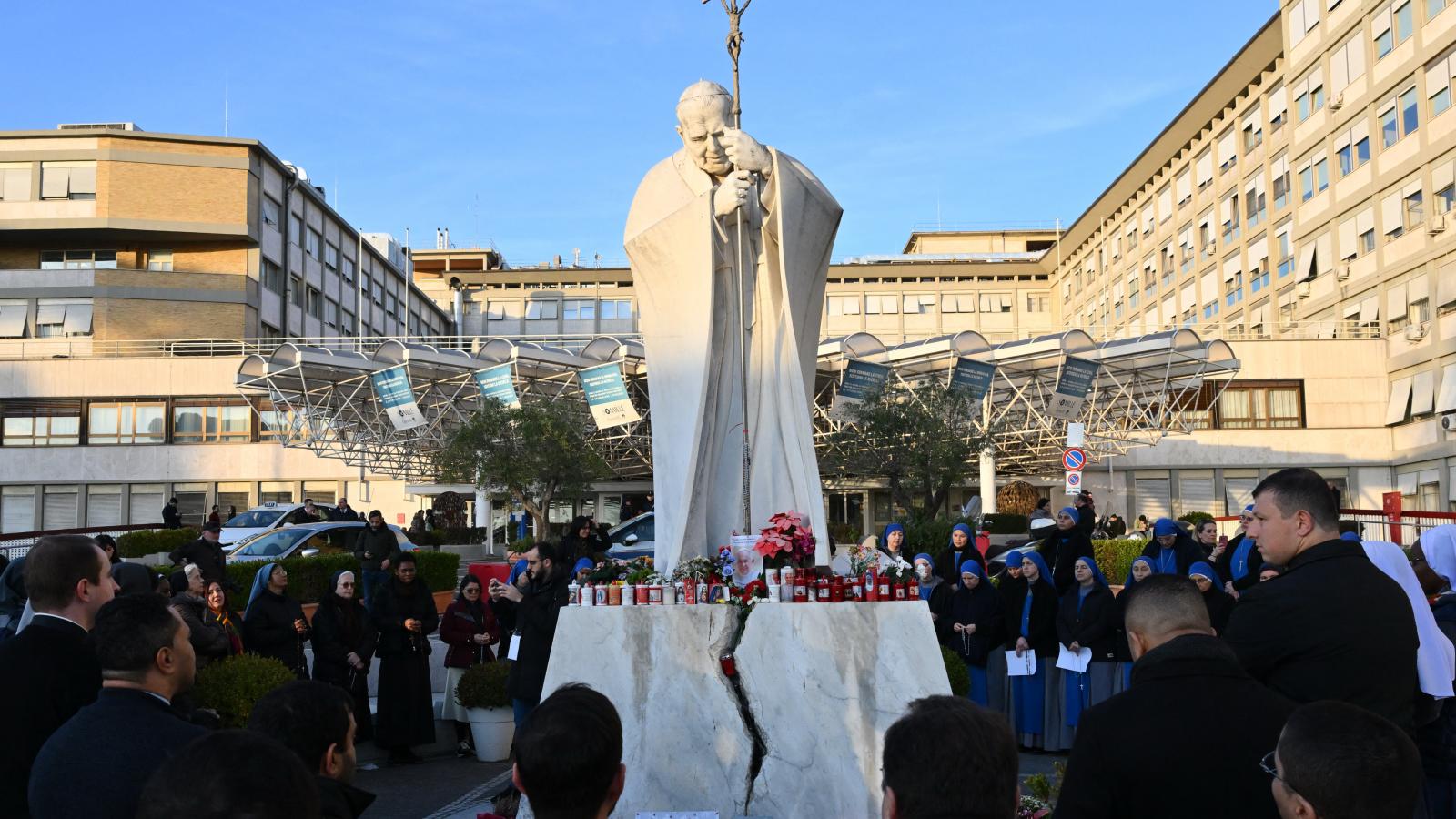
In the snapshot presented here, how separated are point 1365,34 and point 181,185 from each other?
43957 millimetres

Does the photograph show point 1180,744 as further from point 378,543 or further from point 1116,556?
point 1116,556

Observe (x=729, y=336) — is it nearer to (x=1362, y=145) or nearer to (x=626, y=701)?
(x=626, y=701)

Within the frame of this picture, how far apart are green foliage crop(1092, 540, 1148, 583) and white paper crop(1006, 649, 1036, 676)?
42.4 feet

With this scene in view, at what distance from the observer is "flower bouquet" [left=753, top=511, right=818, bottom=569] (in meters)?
7.50

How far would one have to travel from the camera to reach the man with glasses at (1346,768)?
2609 mm

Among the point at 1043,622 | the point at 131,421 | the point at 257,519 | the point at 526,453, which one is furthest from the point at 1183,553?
the point at 131,421

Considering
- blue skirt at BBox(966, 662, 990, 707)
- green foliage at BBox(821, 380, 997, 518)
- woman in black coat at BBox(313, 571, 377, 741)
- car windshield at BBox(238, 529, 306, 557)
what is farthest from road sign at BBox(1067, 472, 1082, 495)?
green foliage at BBox(821, 380, 997, 518)

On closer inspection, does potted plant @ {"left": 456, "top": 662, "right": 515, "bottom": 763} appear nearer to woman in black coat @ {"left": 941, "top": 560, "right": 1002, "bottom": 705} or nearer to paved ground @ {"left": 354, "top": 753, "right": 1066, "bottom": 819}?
paved ground @ {"left": 354, "top": 753, "right": 1066, "bottom": 819}

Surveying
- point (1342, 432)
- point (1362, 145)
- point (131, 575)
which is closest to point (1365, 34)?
point (1362, 145)

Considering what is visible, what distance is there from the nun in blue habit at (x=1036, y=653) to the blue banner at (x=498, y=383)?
25.5 meters

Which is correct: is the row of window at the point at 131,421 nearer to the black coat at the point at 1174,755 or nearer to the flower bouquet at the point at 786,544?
the flower bouquet at the point at 786,544

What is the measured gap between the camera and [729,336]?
863 cm

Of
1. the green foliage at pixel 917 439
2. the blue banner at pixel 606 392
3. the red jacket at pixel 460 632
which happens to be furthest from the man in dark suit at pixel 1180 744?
the green foliage at pixel 917 439

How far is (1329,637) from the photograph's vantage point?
3.75m
